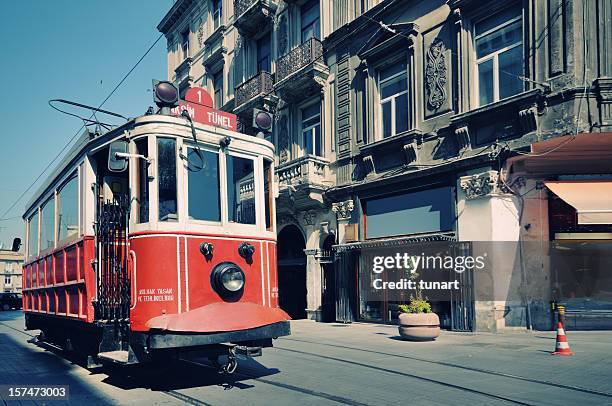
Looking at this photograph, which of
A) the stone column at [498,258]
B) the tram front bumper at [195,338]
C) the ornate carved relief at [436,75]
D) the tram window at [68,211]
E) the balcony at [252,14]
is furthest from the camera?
the balcony at [252,14]

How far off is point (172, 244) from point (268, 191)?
194cm

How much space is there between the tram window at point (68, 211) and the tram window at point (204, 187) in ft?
7.63

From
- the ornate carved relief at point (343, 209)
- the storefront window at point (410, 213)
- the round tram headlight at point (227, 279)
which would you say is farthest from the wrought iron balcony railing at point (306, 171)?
the round tram headlight at point (227, 279)

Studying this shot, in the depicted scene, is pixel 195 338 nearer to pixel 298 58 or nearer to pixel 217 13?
pixel 298 58

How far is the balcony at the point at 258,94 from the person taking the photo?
841 inches

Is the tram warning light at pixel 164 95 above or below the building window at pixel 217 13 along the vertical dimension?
below

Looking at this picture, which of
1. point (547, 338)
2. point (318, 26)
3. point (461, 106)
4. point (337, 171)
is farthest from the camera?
point (318, 26)

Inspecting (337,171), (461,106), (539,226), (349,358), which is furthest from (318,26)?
(349,358)

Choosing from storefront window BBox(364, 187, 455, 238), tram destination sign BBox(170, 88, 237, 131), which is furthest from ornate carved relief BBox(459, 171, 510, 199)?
tram destination sign BBox(170, 88, 237, 131)

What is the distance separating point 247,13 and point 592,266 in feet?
54.5

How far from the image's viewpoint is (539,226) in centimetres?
1318

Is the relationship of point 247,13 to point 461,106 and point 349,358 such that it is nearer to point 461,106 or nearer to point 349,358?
point 461,106

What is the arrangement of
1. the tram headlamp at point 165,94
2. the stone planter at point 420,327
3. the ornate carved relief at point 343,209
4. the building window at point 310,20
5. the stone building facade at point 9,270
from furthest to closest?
1. the stone building facade at point 9,270
2. the building window at point 310,20
3. the ornate carved relief at point 343,209
4. the stone planter at point 420,327
5. the tram headlamp at point 165,94

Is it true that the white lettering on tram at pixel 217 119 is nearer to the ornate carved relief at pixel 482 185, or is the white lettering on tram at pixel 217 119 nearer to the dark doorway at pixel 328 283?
the ornate carved relief at pixel 482 185
